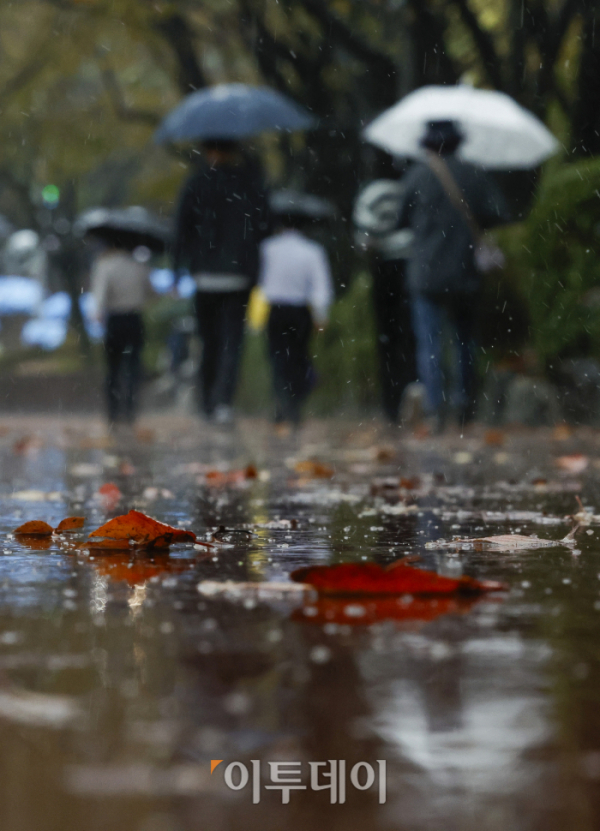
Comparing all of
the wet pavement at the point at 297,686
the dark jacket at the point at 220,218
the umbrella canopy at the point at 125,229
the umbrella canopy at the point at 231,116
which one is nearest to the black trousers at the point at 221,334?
the dark jacket at the point at 220,218

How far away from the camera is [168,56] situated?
847 inches

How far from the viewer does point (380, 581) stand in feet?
9.53

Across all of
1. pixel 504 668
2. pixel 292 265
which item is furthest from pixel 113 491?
pixel 292 265

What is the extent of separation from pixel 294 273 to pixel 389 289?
3.19 ft

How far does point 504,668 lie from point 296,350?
11361 mm

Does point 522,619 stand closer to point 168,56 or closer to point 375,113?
point 375,113

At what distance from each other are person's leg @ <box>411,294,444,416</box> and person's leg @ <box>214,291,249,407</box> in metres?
1.79

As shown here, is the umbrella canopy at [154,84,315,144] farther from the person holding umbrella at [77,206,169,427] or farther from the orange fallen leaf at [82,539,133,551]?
the orange fallen leaf at [82,539,133,551]

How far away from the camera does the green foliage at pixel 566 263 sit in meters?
12.1

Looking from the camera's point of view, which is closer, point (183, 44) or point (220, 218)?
point (220, 218)

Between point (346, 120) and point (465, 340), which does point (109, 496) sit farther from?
point (346, 120)

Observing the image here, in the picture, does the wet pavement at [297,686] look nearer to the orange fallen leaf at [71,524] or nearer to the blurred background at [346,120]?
the orange fallen leaf at [71,524]

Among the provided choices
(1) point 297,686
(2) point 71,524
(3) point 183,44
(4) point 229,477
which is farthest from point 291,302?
(1) point 297,686

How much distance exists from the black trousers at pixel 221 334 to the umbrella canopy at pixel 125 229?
2365mm
